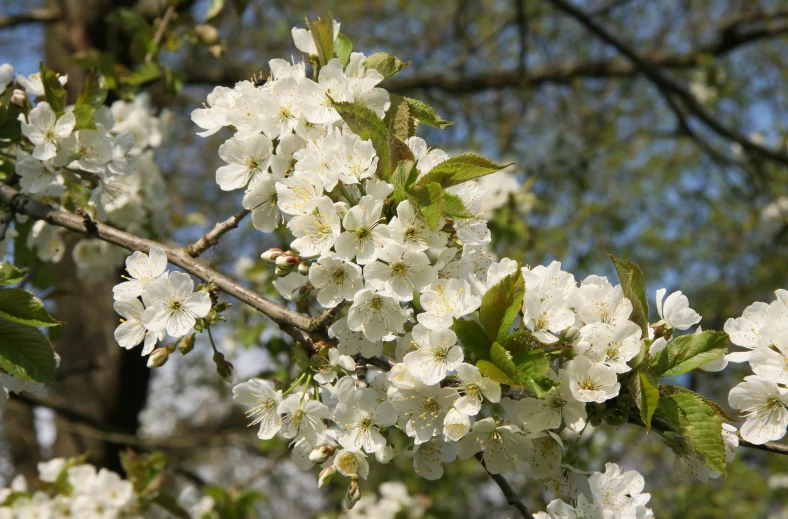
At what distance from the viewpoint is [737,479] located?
691cm

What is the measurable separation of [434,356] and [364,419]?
204 mm

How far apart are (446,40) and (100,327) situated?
3971 millimetres

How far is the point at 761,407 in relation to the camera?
1240mm

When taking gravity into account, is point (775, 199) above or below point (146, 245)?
below

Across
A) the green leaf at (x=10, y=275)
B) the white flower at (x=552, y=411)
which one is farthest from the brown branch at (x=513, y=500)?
the green leaf at (x=10, y=275)

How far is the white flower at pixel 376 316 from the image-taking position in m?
1.21

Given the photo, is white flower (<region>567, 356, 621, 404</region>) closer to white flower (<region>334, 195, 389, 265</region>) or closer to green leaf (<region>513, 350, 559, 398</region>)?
green leaf (<region>513, 350, 559, 398</region>)

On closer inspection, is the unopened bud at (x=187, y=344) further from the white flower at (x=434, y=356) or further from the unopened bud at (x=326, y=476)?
the white flower at (x=434, y=356)

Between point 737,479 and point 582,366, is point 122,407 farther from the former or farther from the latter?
point 737,479

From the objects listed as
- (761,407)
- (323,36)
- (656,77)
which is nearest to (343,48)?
(323,36)

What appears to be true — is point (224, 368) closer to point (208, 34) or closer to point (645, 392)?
point (645, 392)

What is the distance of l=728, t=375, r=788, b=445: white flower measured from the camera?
3.94 feet

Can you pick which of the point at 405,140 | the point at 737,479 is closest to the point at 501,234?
the point at 405,140

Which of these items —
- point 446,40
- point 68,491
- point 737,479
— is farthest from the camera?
point 737,479
